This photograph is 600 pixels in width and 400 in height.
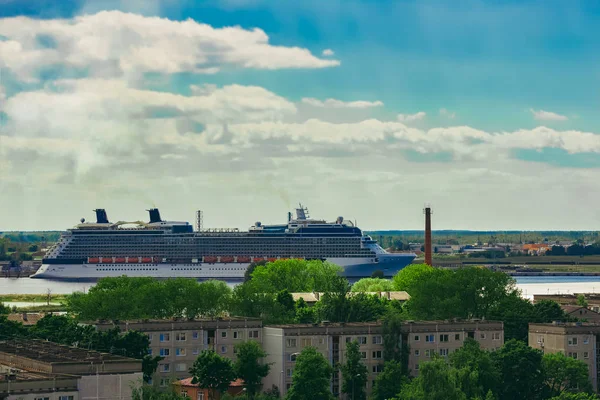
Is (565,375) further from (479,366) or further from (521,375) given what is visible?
(479,366)

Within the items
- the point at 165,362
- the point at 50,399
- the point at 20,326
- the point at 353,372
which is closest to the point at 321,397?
the point at 353,372

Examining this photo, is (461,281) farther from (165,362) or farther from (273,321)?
(165,362)

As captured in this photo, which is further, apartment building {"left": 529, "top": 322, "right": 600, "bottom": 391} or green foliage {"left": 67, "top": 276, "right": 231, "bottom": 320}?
green foliage {"left": 67, "top": 276, "right": 231, "bottom": 320}

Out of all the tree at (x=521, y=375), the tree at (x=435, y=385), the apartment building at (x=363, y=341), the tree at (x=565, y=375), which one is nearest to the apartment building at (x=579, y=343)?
the apartment building at (x=363, y=341)

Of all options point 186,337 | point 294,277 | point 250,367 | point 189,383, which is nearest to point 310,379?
point 250,367

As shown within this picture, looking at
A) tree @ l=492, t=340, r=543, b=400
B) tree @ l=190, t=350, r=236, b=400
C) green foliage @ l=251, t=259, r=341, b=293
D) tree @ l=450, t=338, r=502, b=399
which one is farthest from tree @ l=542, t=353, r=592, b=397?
green foliage @ l=251, t=259, r=341, b=293

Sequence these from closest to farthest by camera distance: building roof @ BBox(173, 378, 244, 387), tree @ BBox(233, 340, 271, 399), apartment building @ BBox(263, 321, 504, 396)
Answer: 1. building roof @ BBox(173, 378, 244, 387)
2. tree @ BBox(233, 340, 271, 399)
3. apartment building @ BBox(263, 321, 504, 396)

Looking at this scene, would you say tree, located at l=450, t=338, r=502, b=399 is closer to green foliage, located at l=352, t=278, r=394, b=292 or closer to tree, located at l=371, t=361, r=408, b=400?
tree, located at l=371, t=361, r=408, b=400
